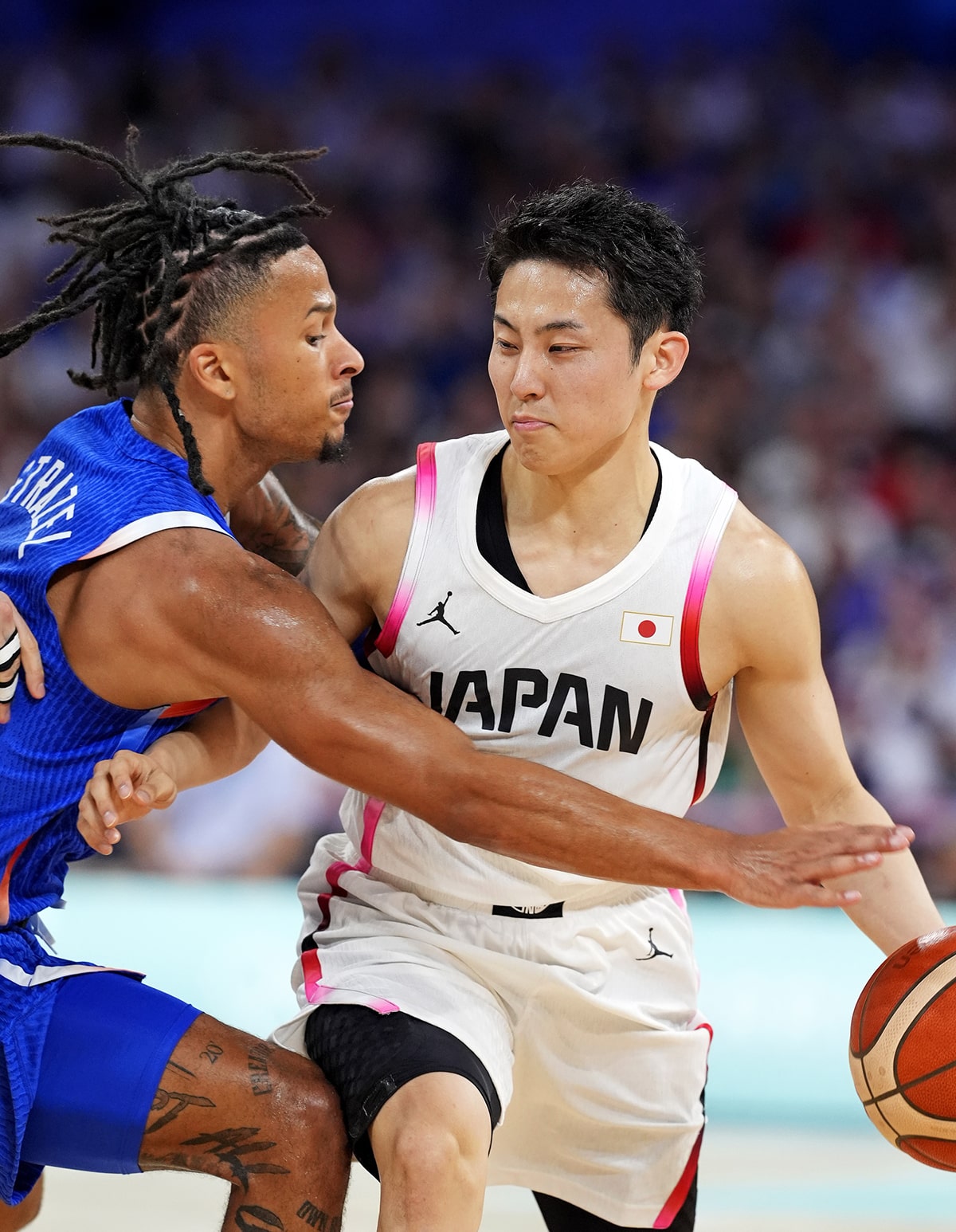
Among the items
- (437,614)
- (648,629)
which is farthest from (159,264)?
(648,629)

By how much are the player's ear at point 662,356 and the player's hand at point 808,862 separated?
3.66ft

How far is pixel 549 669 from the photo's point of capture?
3.15m

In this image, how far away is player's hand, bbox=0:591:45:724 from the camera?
2.90 metres

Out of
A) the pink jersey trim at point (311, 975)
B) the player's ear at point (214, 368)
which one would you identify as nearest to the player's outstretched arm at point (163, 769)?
the pink jersey trim at point (311, 975)

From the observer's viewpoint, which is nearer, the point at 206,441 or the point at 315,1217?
the point at 315,1217

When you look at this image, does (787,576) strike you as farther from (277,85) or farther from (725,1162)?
(277,85)

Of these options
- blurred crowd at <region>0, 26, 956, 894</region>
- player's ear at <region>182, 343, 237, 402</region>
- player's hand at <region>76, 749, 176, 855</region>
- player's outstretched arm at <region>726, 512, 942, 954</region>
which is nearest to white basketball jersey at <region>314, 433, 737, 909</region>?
player's outstretched arm at <region>726, 512, 942, 954</region>

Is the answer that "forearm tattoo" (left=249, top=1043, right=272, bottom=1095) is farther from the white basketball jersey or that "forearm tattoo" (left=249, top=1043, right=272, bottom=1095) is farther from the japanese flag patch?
the japanese flag patch

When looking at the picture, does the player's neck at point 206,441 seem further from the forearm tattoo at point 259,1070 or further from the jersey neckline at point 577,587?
the forearm tattoo at point 259,1070

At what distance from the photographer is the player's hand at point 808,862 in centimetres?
255

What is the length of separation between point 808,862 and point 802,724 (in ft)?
2.28

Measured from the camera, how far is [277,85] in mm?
11086

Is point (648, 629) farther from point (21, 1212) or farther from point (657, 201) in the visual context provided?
point (657, 201)

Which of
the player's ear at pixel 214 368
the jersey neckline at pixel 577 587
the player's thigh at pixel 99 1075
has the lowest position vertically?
the player's thigh at pixel 99 1075
